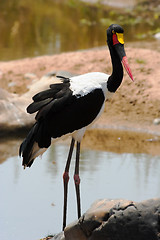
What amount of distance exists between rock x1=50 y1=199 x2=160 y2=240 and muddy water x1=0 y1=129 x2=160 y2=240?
3.37 feet

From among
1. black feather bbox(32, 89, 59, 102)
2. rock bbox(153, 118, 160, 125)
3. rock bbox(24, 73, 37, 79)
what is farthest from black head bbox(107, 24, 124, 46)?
rock bbox(24, 73, 37, 79)

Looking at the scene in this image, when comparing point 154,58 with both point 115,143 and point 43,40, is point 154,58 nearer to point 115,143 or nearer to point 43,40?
point 115,143

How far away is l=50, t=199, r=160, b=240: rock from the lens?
409cm

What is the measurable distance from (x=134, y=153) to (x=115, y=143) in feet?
1.43

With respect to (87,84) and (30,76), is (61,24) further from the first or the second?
(87,84)

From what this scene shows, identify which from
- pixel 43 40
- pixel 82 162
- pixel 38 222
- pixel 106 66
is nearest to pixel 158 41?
pixel 43 40

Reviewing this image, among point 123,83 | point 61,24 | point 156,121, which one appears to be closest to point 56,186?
point 156,121

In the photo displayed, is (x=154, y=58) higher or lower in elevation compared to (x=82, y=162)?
higher

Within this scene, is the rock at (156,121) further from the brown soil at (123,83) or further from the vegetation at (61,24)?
the vegetation at (61,24)

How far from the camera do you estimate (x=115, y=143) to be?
7996 mm

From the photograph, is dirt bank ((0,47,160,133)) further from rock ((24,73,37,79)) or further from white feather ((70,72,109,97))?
white feather ((70,72,109,97))

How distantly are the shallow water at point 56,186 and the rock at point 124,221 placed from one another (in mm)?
1029

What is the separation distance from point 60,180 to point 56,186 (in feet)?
0.67

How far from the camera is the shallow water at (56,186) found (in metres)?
5.46
